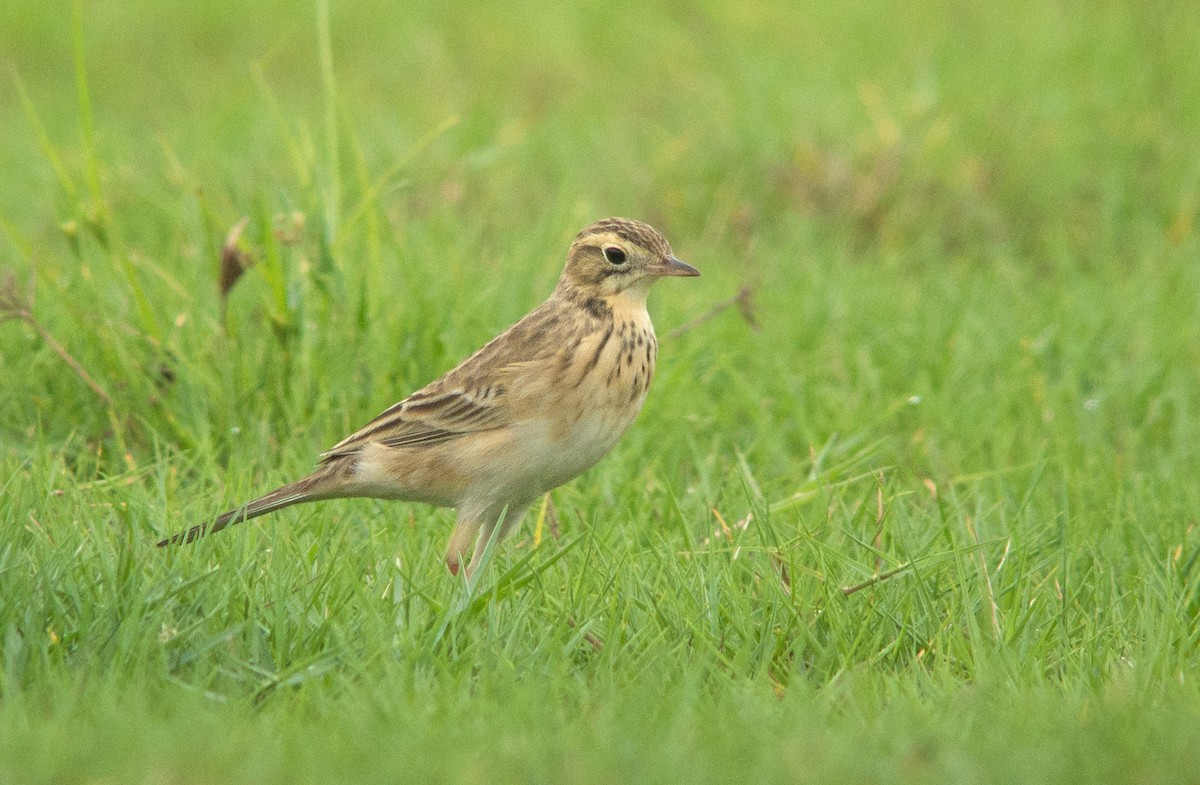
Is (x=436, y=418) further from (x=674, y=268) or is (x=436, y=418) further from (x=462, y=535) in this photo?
(x=674, y=268)

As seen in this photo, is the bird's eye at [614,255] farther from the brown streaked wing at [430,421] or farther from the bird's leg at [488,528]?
the bird's leg at [488,528]

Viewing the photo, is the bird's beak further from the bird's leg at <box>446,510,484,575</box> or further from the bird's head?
the bird's leg at <box>446,510,484,575</box>

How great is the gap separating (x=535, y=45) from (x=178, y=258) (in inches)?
213

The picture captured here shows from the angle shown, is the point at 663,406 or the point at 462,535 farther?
the point at 663,406

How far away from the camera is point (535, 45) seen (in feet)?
39.5

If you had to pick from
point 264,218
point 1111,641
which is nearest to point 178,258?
point 264,218

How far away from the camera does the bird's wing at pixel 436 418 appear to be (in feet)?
15.6

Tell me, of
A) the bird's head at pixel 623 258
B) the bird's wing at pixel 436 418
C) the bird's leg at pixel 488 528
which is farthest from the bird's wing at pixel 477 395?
the bird's leg at pixel 488 528

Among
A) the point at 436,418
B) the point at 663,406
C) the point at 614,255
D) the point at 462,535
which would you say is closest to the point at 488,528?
the point at 462,535

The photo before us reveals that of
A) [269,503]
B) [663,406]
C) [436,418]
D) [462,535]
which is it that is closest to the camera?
[269,503]

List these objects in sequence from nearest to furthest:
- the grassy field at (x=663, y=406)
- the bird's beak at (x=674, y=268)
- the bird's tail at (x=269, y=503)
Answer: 1. the grassy field at (x=663, y=406)
2. the bird's tail at (x=269, y=503)
3. the bird's beak at (x=674, y=268)

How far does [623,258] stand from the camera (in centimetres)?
493

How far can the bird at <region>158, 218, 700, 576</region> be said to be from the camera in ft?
15.1

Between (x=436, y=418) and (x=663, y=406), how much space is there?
164cm
